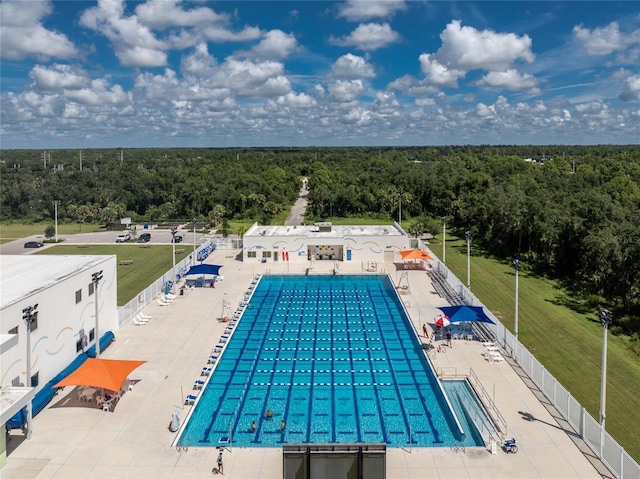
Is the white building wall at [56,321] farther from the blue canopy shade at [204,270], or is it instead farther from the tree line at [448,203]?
the tree line at [448,203]

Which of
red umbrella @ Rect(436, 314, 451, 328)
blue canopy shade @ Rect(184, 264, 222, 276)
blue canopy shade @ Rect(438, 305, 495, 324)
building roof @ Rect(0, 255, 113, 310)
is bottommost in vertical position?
red umbrella @ Rect(436, 314, 451, 328)

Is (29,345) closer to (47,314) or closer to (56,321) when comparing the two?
(47,314)

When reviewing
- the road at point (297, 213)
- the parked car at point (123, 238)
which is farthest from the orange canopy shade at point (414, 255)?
the parked car at point (123, 238)

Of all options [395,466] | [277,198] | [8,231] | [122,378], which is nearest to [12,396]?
[122,378]

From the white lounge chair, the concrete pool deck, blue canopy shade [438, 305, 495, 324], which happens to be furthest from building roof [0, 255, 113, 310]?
blue canopy shade [438, 305, 495, 324]

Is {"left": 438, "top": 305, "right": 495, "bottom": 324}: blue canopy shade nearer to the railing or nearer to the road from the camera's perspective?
the railing

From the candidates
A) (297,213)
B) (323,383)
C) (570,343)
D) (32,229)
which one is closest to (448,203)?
(297,213)
